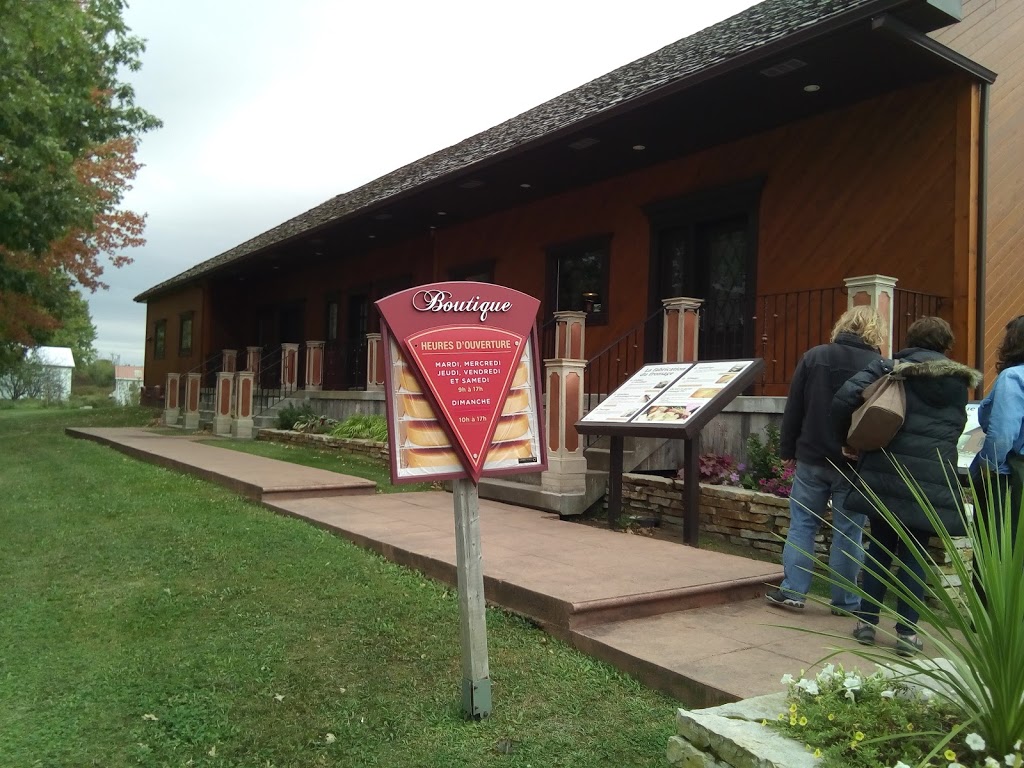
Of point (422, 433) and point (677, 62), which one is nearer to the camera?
point (422, 433)

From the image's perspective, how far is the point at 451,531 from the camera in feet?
20.7

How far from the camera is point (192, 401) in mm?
18344

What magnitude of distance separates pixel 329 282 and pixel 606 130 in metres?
11.4

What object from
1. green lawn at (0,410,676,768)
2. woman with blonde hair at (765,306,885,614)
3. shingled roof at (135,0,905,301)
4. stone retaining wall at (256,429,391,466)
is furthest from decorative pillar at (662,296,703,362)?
stone retaining wall at (256,429,391,466)

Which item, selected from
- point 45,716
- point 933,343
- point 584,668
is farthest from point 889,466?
point 45,716

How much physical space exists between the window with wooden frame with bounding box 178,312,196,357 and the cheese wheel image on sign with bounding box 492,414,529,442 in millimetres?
23114

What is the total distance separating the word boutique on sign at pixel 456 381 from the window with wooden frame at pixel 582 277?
26.3 feet

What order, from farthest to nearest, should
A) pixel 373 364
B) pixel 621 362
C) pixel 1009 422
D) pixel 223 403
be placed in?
pixel 223 403 < pixel 373 364 < pixel 621 362 < pixel 1009 422

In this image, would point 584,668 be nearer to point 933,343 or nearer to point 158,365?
point 933,343

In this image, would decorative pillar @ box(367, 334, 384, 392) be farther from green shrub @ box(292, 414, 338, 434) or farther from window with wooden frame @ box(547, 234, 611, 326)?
window with wooden frame @ box(547, 234, 611, 326)

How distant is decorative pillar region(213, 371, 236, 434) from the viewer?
16.3 metres

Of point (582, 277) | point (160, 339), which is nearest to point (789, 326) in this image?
point (582, 277)

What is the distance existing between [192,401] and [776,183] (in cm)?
1408

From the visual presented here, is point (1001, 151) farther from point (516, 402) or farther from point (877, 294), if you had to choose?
point (516, 402)
